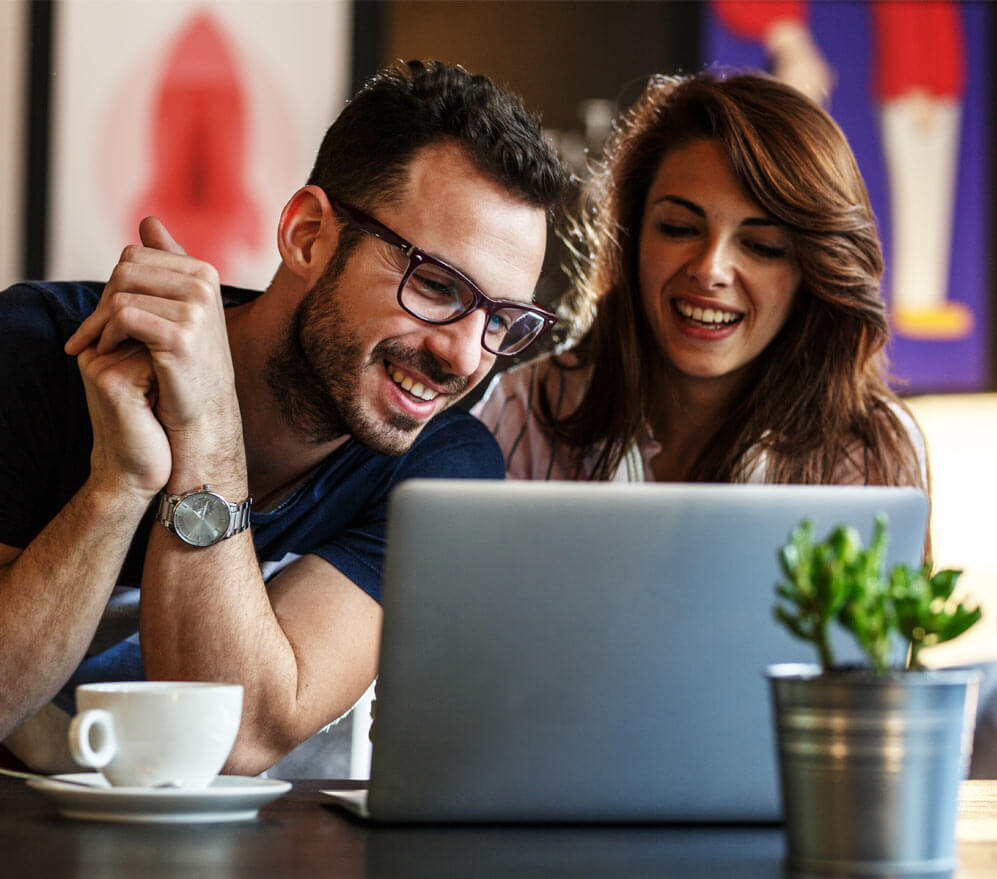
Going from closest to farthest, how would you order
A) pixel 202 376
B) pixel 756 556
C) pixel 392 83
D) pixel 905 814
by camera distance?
1. pixel 905 814
2. pixel 756 556
3. pixel 202 376
4. pixel 392 83

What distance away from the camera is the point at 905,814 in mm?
720

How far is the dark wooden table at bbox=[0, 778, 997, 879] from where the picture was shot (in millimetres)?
743

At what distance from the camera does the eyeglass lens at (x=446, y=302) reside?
1539 millimetres

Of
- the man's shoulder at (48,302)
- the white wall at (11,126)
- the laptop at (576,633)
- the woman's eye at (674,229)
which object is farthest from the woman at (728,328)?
the white wall at (11,126)

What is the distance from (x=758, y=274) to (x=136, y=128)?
73.5 inches

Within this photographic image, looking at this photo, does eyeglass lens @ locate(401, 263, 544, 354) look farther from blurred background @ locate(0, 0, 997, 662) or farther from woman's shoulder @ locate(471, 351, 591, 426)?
blurred background @ locate(0, 0, 997, 662)

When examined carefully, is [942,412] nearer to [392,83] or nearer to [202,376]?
[392,83]

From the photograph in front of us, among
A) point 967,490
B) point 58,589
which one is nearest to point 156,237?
point 58,589

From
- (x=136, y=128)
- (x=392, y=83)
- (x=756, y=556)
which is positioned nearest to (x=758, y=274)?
(x=392, y=83)

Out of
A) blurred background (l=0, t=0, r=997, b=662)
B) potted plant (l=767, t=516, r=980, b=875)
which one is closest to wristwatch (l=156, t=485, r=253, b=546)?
potted plant (l=767, t=516, r=980, b=875)

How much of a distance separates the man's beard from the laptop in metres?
0.77

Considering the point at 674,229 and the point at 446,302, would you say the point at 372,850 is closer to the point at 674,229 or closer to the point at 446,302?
the point at 446,302

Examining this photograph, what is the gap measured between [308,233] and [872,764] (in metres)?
1.18

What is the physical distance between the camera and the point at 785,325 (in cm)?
211
